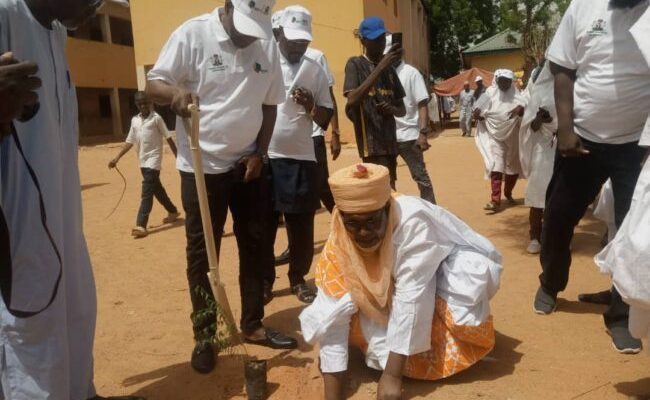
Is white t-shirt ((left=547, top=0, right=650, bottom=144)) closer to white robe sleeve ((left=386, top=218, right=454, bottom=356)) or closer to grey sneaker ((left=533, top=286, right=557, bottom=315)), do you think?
Result: grey sneaker ((left=533, top=286, right=557, bottom=315))

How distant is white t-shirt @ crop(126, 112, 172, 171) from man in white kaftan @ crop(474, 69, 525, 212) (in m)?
3.92

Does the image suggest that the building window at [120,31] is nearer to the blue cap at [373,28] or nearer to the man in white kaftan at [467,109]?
the man in white kaftan at [467,109]

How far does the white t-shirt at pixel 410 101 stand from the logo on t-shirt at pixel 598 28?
2710 millimetres

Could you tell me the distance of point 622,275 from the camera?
2.31m

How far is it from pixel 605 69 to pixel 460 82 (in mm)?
22434

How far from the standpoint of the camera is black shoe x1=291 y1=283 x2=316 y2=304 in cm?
425

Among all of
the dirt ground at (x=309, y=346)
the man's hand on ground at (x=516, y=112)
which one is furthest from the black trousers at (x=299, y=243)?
the man's hand on ground at (x=516, y=112)

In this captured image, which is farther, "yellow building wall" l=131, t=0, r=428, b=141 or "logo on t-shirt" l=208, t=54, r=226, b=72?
"yellow building wall" l=131, t=0, r=428, b=141

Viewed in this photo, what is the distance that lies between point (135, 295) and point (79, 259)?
2.13m

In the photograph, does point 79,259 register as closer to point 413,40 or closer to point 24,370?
point 24,370

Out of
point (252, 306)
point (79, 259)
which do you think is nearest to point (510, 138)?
point (252, 306)

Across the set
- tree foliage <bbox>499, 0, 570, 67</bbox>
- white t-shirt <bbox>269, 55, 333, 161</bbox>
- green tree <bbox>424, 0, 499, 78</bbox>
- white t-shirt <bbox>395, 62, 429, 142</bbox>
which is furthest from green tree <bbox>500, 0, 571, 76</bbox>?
white t-shirt <bbox>269, 55, 333, 161</bbox>

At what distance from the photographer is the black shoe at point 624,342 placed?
3.14m

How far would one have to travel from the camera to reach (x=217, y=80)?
3.07 meters
